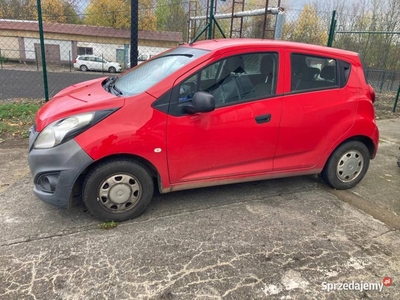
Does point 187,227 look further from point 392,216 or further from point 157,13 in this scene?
point 157,13

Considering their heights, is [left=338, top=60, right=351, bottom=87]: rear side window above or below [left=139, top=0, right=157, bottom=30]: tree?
below

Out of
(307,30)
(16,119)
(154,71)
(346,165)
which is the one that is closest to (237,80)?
(154,71)

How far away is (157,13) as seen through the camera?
33250mm

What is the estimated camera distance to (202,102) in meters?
2.82

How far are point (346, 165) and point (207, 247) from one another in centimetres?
225

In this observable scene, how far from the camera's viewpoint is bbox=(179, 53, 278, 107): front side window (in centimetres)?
303

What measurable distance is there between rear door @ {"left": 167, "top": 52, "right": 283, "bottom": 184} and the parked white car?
28.2 meters

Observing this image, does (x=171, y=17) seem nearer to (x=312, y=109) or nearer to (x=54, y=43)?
(x=54, y=43)

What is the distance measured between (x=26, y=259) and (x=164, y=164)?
1376 mm

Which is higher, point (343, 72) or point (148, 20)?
point (148, 20)

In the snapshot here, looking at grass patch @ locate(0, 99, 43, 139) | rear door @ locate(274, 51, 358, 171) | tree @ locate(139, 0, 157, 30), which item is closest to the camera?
rear door @ locate(274, 51, 358, 171)

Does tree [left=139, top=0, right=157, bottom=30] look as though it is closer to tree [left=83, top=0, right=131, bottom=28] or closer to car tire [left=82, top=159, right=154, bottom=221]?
tree [left=83, top=0, right=131, bottom=28]

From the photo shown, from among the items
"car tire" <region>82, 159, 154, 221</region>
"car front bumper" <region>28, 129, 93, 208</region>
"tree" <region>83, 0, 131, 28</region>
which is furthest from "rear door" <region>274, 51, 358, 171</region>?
"tree" <region>83, 0, 131, 28</region>

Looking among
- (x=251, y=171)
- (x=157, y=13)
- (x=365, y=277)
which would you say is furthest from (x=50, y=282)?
(x=157, y=13)
